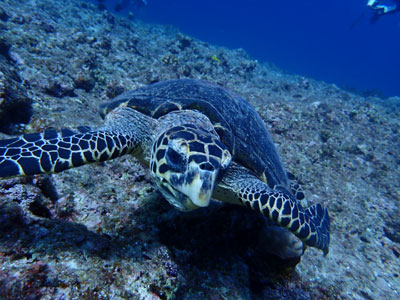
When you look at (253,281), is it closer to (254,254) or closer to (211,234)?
(254,254)

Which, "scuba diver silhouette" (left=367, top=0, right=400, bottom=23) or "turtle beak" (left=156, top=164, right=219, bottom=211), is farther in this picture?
"scuba diver silhouette" (left=367, top=0, right=400, bottom=23)

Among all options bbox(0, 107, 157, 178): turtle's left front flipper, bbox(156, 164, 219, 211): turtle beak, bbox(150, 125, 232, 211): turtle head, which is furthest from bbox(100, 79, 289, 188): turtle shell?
bbox(156, 164, 219, 211): turtle beak

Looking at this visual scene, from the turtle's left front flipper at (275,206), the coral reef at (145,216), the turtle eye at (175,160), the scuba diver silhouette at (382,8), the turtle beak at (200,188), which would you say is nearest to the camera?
the coral reef at (145,216)

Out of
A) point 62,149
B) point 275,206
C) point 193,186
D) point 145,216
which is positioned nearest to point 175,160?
point 193,186

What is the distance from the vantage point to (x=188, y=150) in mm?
1974

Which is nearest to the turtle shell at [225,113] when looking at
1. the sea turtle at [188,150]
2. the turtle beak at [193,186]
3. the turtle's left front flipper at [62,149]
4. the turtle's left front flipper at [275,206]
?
the sea turtle at [188,150]

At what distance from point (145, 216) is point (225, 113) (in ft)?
5.97

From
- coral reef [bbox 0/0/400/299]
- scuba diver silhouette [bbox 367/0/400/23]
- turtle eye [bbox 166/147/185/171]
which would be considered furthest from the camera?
scuba diver silhouette [bbox 367/0/400/23]

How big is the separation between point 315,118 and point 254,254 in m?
5.74

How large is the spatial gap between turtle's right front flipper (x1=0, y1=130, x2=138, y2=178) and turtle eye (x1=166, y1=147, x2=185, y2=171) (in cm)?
63

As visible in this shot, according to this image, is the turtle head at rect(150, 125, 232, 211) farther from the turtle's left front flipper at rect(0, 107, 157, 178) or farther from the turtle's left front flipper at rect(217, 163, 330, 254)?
the turtle's left front flipper at rect(217, 163, 330, 254)

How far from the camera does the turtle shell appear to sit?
2994 millimetres

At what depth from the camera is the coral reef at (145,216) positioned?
163 cm

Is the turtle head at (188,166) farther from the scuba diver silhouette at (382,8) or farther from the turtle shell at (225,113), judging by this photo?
the scuba diver silhouette at (382,8)
